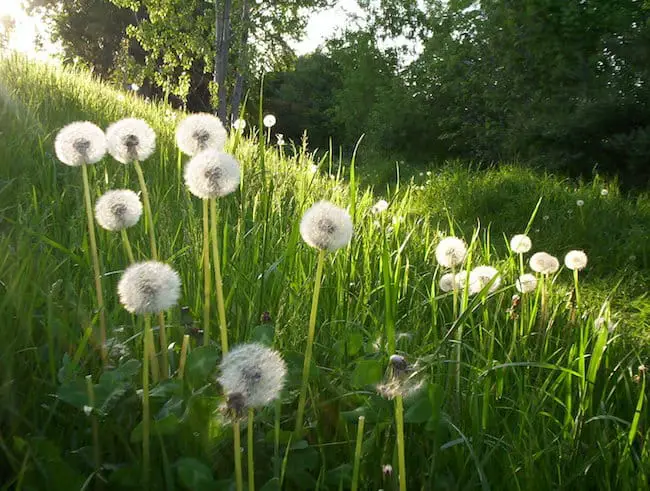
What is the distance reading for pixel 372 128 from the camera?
2434 centimetres

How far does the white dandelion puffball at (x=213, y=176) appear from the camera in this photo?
98 centimetres

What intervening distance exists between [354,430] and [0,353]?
721 mm

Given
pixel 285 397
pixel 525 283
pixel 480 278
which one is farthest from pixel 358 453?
pixel 525 283

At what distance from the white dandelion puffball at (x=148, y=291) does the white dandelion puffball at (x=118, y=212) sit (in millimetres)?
265

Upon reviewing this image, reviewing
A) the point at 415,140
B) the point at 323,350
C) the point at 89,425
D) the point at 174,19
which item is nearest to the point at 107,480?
the point at 89,425

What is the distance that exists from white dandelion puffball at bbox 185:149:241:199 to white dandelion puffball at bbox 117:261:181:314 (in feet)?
0.49

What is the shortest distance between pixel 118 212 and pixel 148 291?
34cm

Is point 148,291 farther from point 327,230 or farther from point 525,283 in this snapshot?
point 525,283

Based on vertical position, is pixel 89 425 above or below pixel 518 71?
below

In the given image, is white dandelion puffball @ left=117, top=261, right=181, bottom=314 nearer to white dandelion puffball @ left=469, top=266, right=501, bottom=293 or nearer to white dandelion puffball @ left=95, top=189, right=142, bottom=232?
white dandelion puffball @ left=95, top=189, right=142, bottom=232

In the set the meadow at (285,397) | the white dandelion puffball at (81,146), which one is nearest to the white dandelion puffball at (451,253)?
the meadow at (285,397)

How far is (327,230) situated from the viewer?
3.21 ft

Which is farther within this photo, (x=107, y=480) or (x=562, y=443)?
(x=562, y=443)

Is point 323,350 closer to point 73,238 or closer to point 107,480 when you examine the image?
point 107,480
